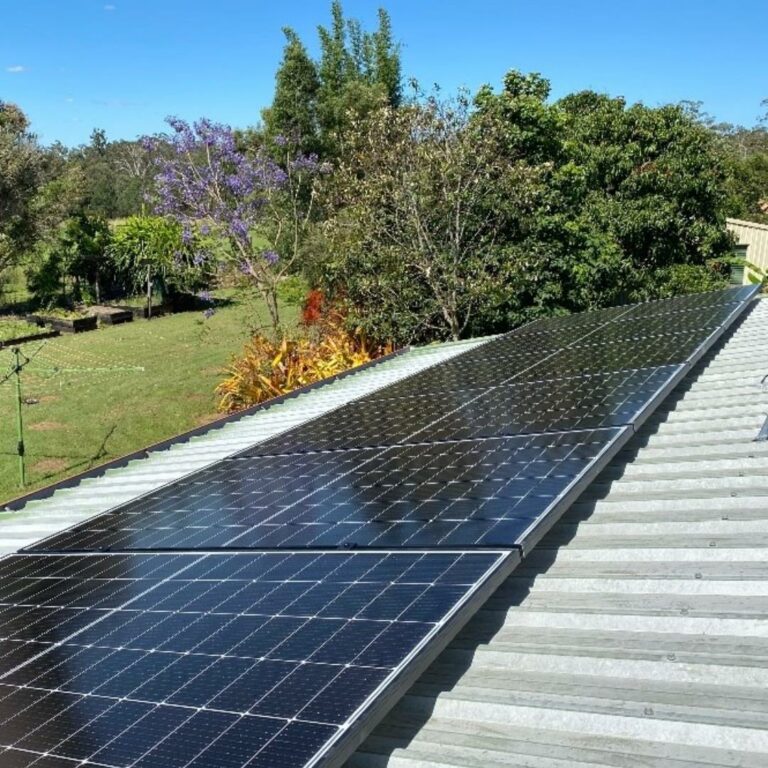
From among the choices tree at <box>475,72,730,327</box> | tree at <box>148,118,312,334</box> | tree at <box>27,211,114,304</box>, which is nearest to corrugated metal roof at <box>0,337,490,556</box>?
tree at <box>475,72,730,327</box>

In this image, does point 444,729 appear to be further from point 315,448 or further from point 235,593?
point 315,448

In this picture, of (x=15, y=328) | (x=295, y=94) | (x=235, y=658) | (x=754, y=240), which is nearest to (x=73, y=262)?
(x=15, y=328)

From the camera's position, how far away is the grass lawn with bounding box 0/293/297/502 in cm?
1906

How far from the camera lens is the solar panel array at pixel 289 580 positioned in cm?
326

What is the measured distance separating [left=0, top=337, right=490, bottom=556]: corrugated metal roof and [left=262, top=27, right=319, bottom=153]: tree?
2974 cm

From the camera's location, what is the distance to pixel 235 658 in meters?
3.73

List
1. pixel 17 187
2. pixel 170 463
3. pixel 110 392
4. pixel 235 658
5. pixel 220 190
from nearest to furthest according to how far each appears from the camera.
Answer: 1. pixel 235 658
2. pixel 170 463
3. pixel 110 392
4. pixel 220 190
5. pixel 17 187

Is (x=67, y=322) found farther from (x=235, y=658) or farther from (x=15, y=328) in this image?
(x=235, y=658)

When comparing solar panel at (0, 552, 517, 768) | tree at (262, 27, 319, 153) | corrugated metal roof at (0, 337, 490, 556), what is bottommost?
corrugated metal roof at (0, 337, 490, 556)

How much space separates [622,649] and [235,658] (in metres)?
1.99

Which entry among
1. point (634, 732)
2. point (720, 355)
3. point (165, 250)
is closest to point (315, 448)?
point (634, 732)

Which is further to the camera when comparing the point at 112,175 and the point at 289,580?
the point at 112,175

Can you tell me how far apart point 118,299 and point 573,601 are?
147ft

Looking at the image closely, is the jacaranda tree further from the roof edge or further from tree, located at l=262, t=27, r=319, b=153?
tree, located at l=262, t=27, r=319, b=153
